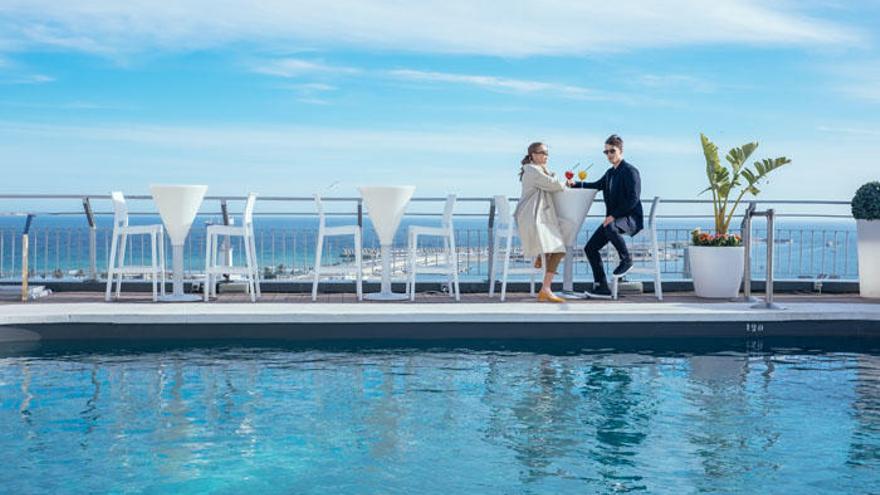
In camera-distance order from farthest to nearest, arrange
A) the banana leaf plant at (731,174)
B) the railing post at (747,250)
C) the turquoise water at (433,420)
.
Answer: the banana leaf plant at (731,174) → the railing post at (747,250) → the turquoise water at (433,420)

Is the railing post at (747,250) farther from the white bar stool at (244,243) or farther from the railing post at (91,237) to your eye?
the railing post at (91,237)

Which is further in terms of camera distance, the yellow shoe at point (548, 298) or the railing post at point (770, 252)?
the yellow shoe at point (548, 298)

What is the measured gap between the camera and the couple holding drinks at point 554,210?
7645mm

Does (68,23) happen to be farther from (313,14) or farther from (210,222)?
(210,222)

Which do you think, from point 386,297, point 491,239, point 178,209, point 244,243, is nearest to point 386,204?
point 386,297

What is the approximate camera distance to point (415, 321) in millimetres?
6738

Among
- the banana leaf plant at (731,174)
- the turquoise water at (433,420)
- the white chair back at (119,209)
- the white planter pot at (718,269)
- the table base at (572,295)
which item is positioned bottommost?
the turquoise water at (433,420)

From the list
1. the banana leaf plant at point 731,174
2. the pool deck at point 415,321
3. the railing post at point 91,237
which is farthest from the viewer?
the railing post at point 91,237

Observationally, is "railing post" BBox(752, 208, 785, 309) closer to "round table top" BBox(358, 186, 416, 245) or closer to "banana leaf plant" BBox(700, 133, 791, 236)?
"banana leaf plant" BBox(700, 133, 791, 236)

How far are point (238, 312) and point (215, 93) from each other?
2448 cm

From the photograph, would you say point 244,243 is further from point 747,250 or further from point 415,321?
point 747,250

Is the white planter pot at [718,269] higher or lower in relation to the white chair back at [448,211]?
lower

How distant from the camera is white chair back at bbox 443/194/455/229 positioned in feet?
25.5

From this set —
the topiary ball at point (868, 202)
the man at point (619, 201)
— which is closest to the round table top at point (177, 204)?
the man at point (619, 201)
